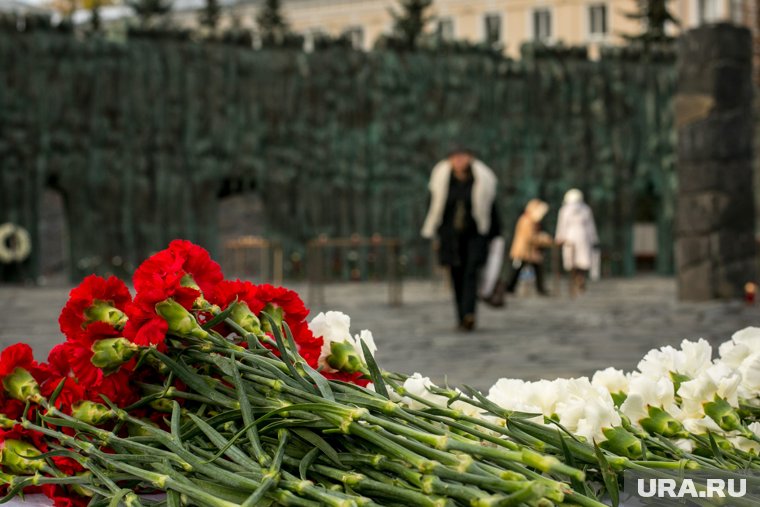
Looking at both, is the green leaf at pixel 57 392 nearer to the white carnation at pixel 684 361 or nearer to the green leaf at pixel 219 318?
the green leaf at pixel 219 318

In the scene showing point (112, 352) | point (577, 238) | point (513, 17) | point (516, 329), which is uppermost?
point (513, 17)

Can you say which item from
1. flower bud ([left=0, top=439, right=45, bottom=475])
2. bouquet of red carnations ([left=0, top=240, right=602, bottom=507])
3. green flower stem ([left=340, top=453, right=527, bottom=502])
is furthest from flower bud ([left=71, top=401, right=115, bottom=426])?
green flower stem ([left=340, top=453, right=527, bottom=502])

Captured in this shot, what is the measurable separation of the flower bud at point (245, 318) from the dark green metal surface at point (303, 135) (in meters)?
23.7

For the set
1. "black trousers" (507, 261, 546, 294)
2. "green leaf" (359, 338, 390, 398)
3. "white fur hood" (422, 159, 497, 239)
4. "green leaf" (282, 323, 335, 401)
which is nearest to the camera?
"green leaf" (282, 323, 335, 401)

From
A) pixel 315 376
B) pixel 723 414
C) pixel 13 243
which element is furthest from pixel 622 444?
pixel 13 243

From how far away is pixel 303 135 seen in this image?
2714 cm

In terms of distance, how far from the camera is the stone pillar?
51.0ft

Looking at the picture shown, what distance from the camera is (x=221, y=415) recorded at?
2.08 m

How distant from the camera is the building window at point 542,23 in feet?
162

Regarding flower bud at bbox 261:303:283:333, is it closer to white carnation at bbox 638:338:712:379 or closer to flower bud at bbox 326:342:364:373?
flower bud at bbox 326:342:364:373

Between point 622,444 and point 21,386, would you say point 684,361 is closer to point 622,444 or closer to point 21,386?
point 622,444

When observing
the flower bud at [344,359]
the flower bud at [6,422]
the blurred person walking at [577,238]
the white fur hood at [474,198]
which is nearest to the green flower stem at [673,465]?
the flower bud at [344,359]

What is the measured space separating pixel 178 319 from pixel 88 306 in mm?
204

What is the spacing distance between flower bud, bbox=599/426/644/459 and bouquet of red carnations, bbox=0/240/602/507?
16 centimetres
